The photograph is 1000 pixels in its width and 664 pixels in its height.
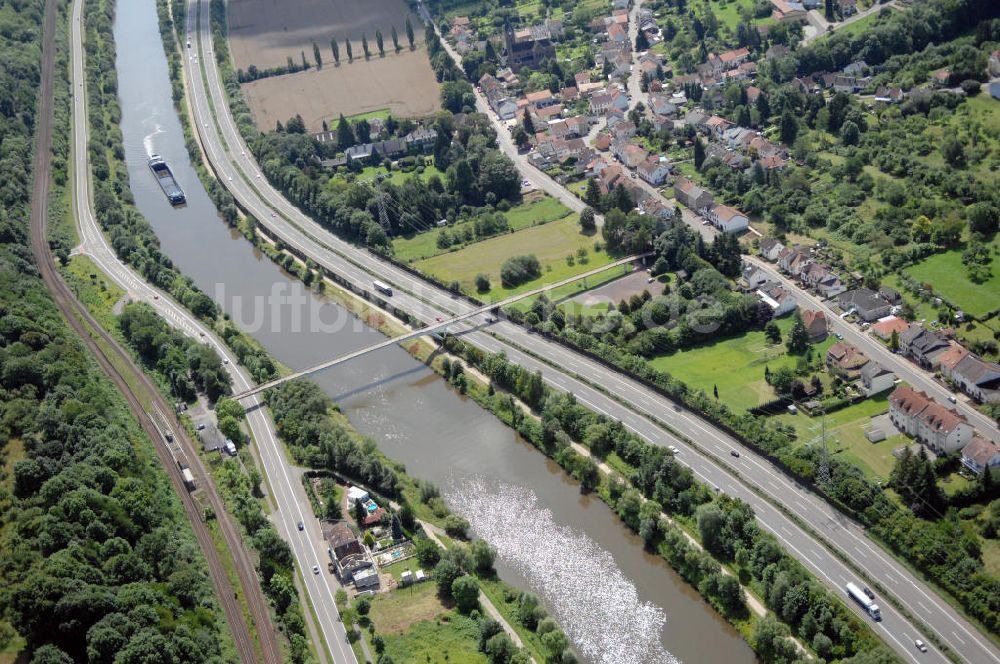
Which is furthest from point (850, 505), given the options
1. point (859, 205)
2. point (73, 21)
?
point (73, 21)

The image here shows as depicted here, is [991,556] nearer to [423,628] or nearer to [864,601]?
[864,601]

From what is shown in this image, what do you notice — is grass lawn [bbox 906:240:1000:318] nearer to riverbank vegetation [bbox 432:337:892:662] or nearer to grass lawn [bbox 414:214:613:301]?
grass lawn [bbox 414:214:613:301]

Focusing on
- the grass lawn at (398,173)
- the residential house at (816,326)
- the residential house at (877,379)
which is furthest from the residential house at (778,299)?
the grass lawn at (398,173)

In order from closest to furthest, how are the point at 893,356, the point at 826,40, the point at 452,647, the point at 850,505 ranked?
1. the point at 452,647
2. the point at 850,505
3. the point at 893,356
4. the point at 826,40

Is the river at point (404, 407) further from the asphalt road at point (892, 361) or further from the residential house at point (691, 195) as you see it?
the residential house at point (691, 195)

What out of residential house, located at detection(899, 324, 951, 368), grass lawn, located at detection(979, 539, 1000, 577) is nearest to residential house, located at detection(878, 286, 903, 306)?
residential house, located at detection(899, 324, 951, 368)

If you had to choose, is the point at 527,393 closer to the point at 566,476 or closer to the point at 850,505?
the point at 566,476
